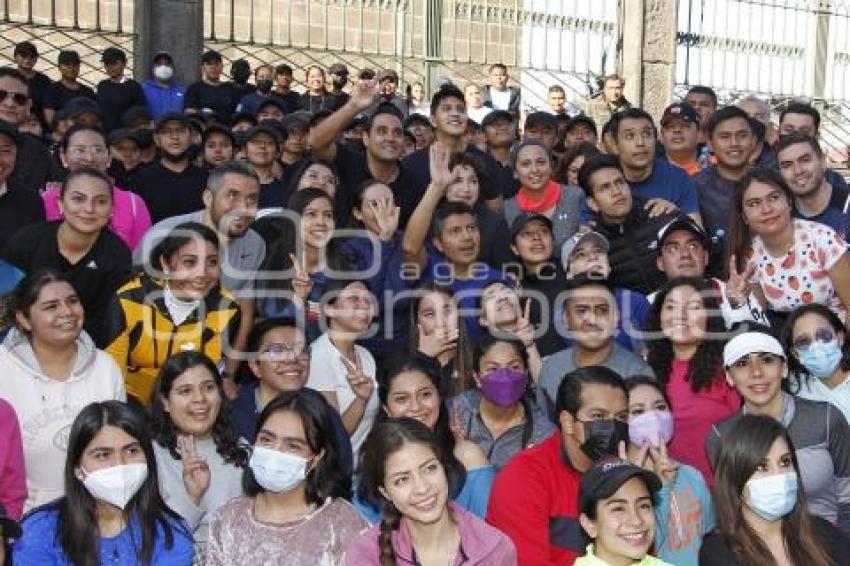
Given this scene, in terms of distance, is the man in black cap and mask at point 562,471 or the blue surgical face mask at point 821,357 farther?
the blue surgical face mask at point 821,357

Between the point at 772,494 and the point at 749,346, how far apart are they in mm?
1102

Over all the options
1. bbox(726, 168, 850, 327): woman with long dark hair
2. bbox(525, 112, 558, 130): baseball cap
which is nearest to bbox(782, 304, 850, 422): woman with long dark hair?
bbox(726, 168, 850, 327): woman with long dark hair

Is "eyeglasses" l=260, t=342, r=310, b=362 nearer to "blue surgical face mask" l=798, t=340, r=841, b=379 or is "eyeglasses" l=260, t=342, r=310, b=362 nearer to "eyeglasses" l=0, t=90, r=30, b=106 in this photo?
"blue surgical face mask" l=798, t=340, r=841, b=379

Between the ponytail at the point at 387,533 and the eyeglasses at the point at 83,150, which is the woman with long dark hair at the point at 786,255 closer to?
the ponytail at the point at 387,533

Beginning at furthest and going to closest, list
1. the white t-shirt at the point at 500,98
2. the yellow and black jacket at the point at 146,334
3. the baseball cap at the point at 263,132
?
the white t-shirt at the point at 500,98 → the baseball cap at the point at 263,132 → the yellow and black jacket at the point at 146,334

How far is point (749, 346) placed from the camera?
590 cm

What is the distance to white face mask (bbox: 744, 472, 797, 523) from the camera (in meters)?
4.91

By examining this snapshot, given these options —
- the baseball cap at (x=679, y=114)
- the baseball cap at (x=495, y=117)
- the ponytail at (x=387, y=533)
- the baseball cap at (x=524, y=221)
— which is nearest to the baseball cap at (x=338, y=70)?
the baseball cap at (x=495, y=117)

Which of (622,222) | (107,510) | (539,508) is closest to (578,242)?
(622,222)

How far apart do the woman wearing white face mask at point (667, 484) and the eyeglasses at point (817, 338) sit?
0.90 m

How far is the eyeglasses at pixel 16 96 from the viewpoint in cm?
919

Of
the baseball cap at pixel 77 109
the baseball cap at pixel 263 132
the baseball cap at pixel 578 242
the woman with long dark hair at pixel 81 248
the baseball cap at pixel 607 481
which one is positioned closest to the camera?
the baseball cap at pixel 607 481

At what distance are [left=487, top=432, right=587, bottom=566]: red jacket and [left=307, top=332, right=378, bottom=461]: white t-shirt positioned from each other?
122 centimetres

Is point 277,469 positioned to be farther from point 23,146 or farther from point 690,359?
point 23,146
